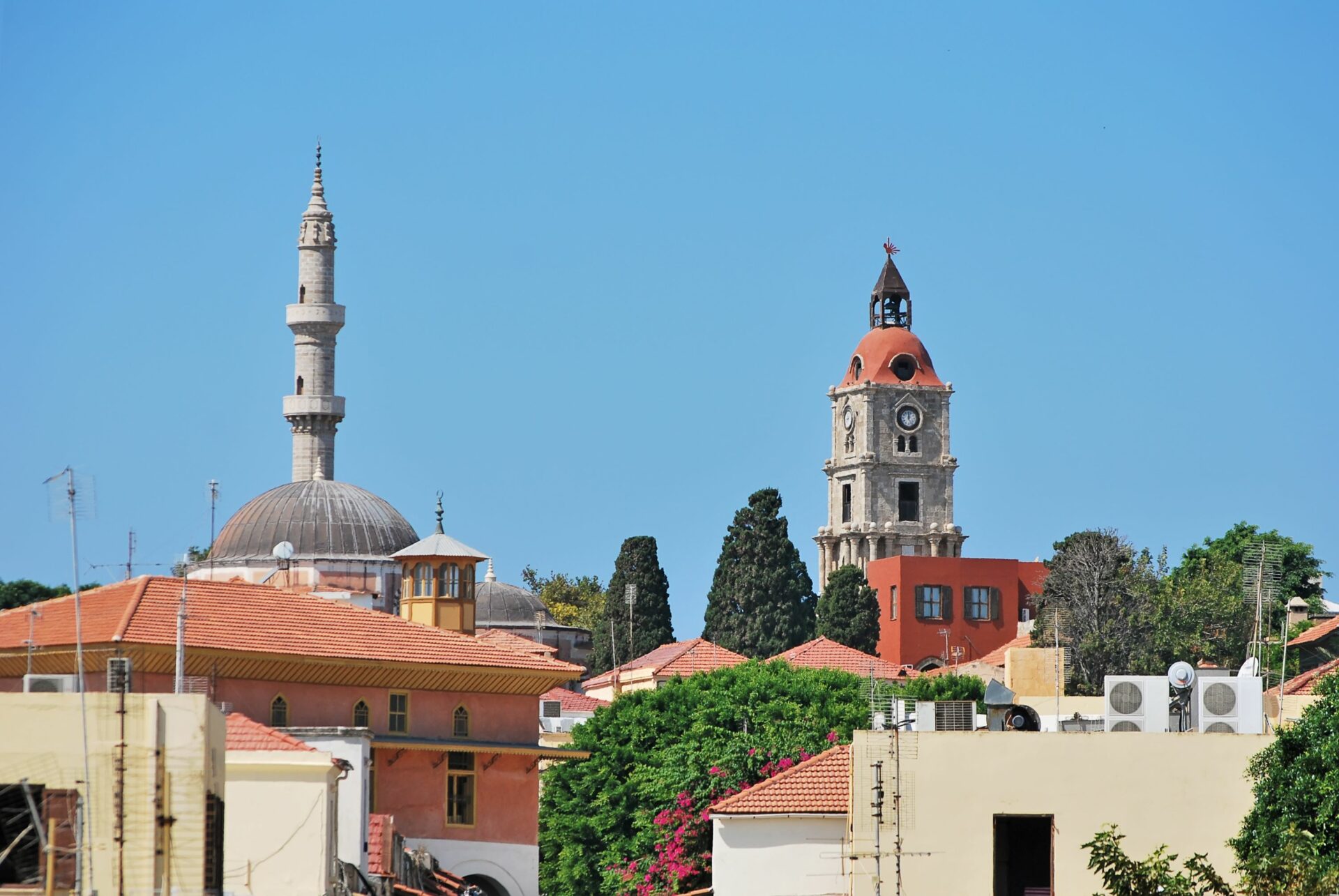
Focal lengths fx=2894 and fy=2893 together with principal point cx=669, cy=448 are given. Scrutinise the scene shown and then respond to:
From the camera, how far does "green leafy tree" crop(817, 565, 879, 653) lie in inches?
4341

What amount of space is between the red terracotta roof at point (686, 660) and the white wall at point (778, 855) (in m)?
37.3

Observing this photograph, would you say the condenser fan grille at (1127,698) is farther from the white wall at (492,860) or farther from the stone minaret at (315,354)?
the stone minaret at (315,354)

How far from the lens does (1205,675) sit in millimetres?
34500

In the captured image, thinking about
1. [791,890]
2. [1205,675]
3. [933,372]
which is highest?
[933,372]

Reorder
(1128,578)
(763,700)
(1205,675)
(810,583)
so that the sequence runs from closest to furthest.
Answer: (1205,675) → (763,700) → (1128,578) → (810,583)

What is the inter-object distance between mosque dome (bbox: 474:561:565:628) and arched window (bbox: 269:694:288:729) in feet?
160

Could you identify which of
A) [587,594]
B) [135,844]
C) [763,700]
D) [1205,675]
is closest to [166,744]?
[135,844]

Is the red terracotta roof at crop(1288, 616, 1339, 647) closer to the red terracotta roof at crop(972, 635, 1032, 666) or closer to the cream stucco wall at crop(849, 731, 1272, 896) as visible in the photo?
the red terracotta roof at crop(972, 635, 1032, 666)

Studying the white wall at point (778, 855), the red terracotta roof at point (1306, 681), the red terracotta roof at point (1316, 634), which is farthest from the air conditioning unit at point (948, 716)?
the red terracotta roof at point (1316, 634)

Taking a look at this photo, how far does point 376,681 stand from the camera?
50031 millimetres

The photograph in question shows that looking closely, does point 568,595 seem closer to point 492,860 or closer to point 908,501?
point 908,501

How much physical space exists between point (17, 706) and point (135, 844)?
1517mm

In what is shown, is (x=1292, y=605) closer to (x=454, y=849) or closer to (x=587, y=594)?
(x=454, y=849)

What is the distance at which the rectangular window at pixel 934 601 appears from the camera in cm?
11469
